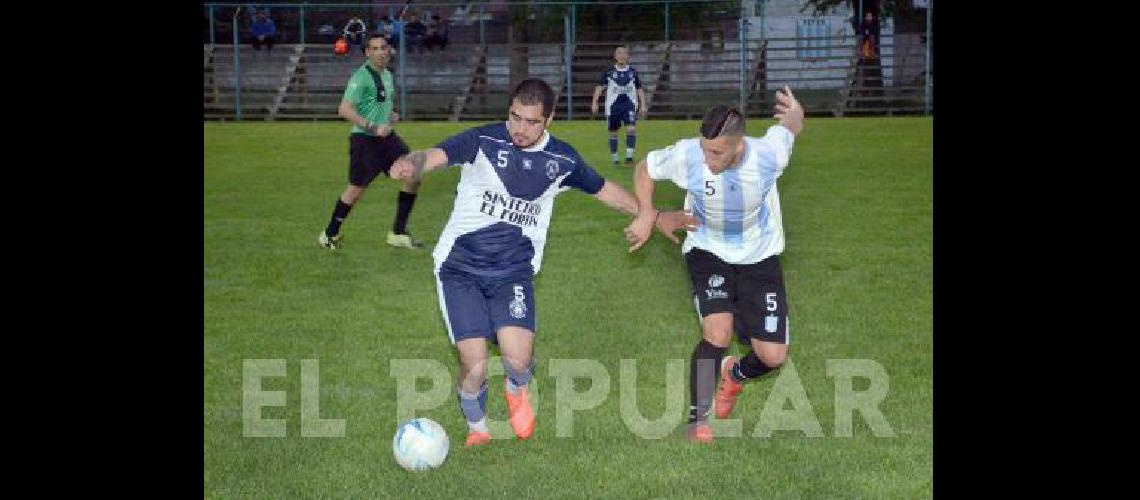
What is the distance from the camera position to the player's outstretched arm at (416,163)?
7.12 metres

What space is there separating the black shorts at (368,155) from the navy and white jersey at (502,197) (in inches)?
295

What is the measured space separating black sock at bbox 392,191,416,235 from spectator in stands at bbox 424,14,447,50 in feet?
78.1

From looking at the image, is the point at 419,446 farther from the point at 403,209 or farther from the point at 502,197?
the point at 403,209

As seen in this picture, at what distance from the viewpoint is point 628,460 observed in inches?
290

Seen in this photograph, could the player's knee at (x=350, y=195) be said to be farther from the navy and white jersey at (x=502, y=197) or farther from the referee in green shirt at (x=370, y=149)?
the navy and white jersey at (x=502, y=197)

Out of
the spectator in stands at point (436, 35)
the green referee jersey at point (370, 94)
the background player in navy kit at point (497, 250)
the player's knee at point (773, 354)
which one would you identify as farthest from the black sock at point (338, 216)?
the spectator in stands at point (436, 35)

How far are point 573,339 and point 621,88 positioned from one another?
1560 centimetres

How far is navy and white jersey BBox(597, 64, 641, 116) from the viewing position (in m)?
25.4

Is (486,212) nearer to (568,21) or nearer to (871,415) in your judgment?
(871,415)

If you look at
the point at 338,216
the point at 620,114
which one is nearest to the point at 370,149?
the point at 338,216

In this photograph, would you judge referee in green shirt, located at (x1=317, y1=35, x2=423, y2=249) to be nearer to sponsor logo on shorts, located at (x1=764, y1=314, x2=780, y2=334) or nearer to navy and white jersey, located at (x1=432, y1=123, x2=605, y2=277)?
navy and white jersey, located at (x1=432, y1=123, x2=605, y2=277)

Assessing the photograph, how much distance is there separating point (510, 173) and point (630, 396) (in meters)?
1.93
